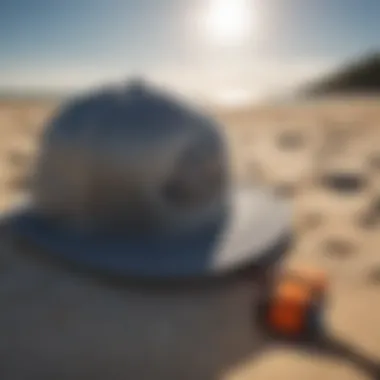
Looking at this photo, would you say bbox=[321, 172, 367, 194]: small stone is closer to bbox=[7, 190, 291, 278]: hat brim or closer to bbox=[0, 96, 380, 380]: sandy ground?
bbox=[0, 96, 380, 380]: sandy ground

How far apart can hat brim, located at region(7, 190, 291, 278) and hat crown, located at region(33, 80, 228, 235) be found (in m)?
0.25

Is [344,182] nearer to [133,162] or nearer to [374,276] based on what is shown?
[374,276]

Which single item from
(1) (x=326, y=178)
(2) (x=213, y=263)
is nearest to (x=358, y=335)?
(2) (x=213, y=263)

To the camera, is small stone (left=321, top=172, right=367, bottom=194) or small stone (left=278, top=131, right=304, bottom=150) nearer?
small stone (left=321, top=172, right=367, bottom=194)

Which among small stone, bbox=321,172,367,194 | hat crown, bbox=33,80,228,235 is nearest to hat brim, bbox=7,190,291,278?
hat crown, bbox=33,80,228,235

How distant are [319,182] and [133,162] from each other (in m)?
5.03

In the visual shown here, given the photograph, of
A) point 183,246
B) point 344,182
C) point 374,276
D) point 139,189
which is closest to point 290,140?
point 344,182

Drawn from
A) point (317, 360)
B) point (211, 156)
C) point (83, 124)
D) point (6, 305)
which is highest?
point (83, 124)

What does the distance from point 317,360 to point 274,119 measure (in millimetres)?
11592

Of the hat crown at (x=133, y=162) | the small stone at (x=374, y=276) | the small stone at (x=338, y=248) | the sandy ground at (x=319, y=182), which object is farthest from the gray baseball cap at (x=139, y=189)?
the small stone at (x=374, y=276)

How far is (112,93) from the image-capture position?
8531 mm

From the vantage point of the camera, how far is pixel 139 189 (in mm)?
8109

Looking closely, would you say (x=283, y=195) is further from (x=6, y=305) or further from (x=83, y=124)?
(x=6, y=305)

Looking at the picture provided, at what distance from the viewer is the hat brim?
744cm
